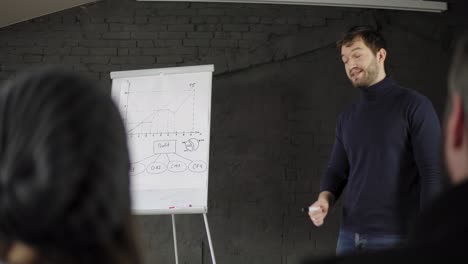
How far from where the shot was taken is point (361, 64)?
2582mm

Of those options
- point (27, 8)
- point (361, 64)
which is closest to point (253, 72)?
point (27, 8)

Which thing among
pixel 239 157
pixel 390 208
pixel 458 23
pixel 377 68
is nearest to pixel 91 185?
pixel 390 208

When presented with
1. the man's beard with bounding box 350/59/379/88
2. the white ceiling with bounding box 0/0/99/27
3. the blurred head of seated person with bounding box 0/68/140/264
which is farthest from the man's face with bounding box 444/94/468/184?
the white ceiling with bounding box 0/0/99/27

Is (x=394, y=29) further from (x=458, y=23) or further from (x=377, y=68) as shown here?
(x=377, y=68)

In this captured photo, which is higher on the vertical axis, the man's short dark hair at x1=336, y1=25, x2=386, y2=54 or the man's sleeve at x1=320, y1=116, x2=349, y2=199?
the man's short dark hair at x1=336, y1=25, x2=386, y2=54

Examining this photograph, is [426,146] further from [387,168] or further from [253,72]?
[253,72]

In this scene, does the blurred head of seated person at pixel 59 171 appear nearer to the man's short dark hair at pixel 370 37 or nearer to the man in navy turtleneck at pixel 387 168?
the man in navy turtleneck at pixel 387 168

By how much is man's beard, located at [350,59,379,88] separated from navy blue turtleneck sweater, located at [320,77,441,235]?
0.11 meters

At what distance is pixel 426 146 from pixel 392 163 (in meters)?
0.15

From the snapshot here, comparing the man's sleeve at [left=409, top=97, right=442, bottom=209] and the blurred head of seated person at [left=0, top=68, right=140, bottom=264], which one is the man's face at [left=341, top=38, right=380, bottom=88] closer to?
the man's sleeve at [left=409, top=97, right=442, bottom=209]

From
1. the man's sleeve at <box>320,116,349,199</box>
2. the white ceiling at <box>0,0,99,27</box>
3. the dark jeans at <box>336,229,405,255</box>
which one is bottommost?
the dark jeans at <box>336,229,405,255</box>

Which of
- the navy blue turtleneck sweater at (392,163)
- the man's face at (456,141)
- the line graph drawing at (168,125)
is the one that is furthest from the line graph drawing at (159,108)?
the man's face at (456,141)

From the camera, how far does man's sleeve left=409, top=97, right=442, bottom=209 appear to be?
2238 millimetres

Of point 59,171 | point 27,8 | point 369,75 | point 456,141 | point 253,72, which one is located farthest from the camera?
point 253,72
